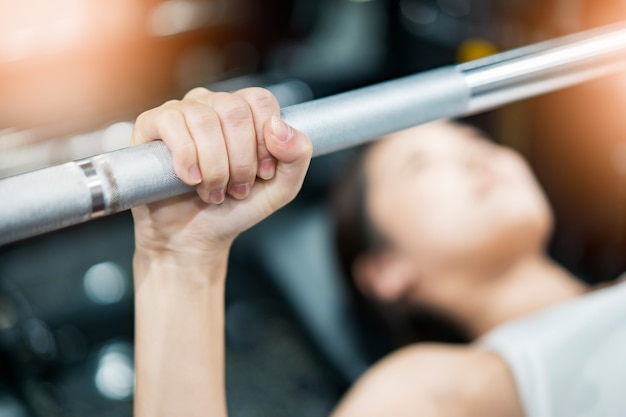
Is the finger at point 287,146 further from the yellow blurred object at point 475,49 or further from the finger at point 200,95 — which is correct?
the yellow blurred object at point 475,49

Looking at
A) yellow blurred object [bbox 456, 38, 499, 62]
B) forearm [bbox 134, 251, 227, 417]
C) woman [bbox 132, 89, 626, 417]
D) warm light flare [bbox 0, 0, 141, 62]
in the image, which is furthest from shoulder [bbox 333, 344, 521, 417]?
warm light flare [bbox 0, 0, 141, 62]

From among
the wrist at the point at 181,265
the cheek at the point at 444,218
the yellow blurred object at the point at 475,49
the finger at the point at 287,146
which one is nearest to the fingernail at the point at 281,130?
the finger at the point at 287,146

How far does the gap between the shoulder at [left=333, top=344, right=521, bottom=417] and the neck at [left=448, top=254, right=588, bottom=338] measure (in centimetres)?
26

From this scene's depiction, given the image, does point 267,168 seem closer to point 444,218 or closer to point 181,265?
point 181,265

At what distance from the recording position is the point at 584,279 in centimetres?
142

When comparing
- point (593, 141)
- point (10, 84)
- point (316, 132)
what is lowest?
point (593, 141)

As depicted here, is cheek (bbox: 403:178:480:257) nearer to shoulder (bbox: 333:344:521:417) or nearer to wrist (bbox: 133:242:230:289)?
shoulder (bbox: 333:344:521:417)

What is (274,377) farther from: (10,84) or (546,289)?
(10,84)

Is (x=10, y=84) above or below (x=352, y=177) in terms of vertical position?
above

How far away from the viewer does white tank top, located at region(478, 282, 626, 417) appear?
87 cm

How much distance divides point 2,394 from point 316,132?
110cm

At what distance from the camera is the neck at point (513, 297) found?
48.0 inches

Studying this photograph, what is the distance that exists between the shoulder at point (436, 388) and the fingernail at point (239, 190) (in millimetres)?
479

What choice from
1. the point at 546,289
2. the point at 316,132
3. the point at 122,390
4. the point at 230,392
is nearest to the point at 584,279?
the point at 546,289
